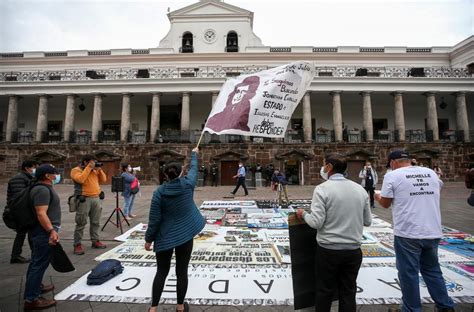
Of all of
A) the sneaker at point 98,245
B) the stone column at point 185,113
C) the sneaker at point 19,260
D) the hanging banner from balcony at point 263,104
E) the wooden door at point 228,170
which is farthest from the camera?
the stone column at point 185,113

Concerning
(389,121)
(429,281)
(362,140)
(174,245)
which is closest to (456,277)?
(429,281)

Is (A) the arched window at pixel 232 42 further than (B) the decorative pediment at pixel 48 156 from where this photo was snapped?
Yes

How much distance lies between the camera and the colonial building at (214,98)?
768 inches

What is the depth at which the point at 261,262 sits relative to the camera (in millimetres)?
4121

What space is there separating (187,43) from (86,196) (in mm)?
26062

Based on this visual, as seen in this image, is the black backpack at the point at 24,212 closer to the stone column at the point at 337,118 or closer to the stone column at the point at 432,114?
the stone column at the point at 337,118

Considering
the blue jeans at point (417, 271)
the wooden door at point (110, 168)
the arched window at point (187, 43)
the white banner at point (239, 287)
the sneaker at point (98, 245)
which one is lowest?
the white banner at point (239, 287)

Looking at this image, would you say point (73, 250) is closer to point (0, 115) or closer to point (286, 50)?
point (286, 50)

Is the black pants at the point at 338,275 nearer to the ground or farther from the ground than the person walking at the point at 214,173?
nearer to the ground

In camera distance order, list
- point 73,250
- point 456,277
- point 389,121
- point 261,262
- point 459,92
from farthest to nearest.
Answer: point 389,121 → point 459,92 → point 73,250 → point 261,262 → point 456,277

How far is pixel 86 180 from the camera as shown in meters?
4.84

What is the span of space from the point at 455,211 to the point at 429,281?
842 centimetres

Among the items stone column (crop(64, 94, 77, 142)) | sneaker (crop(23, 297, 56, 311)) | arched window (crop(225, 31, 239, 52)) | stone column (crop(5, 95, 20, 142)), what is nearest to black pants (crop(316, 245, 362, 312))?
sneaker (crop(23, 297, 56, 311))

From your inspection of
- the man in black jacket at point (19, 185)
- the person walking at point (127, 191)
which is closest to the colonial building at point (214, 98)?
the person walking at point (127, 191)
